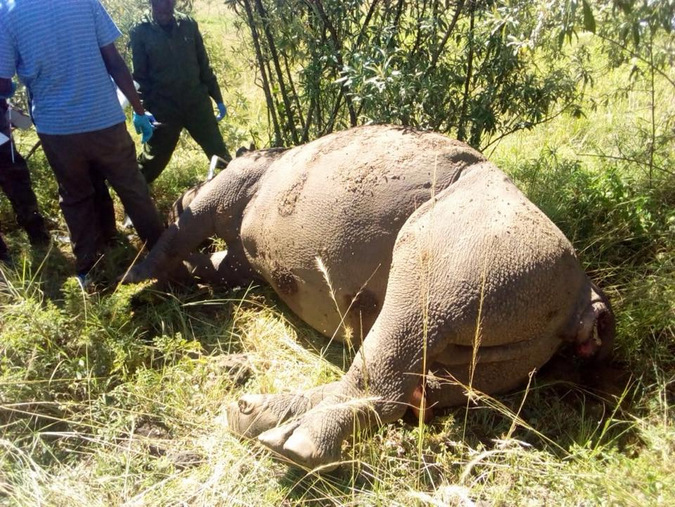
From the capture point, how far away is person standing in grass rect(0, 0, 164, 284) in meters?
3.13

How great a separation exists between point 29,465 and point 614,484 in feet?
7.44

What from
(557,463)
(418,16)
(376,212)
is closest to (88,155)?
(376,212)

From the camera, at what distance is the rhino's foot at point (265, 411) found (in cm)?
239

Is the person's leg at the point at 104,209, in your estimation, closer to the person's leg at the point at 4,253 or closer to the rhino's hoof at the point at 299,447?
the person's leg at the point at 4,253

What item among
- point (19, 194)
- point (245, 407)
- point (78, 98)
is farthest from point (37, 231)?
point (245, 407)

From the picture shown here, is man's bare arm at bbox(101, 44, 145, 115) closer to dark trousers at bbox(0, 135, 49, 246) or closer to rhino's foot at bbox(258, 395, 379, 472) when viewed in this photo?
dark trousers at bbox(0, 135, 49, 246)

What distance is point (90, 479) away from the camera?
2398mm

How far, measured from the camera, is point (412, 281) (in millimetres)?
2379

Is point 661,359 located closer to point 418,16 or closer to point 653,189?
point 653,189

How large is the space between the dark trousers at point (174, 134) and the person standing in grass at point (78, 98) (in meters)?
0.76

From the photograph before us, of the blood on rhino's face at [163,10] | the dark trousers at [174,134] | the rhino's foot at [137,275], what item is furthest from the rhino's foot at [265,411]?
the blood on rhino's face at [163,10]

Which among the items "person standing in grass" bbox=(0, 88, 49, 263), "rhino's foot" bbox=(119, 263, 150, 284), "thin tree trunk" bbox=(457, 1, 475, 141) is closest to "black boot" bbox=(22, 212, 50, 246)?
"person standing in grass" bbox=(0, 88, 49, 263)

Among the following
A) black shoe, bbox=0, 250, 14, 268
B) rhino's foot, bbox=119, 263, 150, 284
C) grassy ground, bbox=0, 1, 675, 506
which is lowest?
grassy ground, bbox=0, 1, 675, 506

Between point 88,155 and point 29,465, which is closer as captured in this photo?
point 29,465
